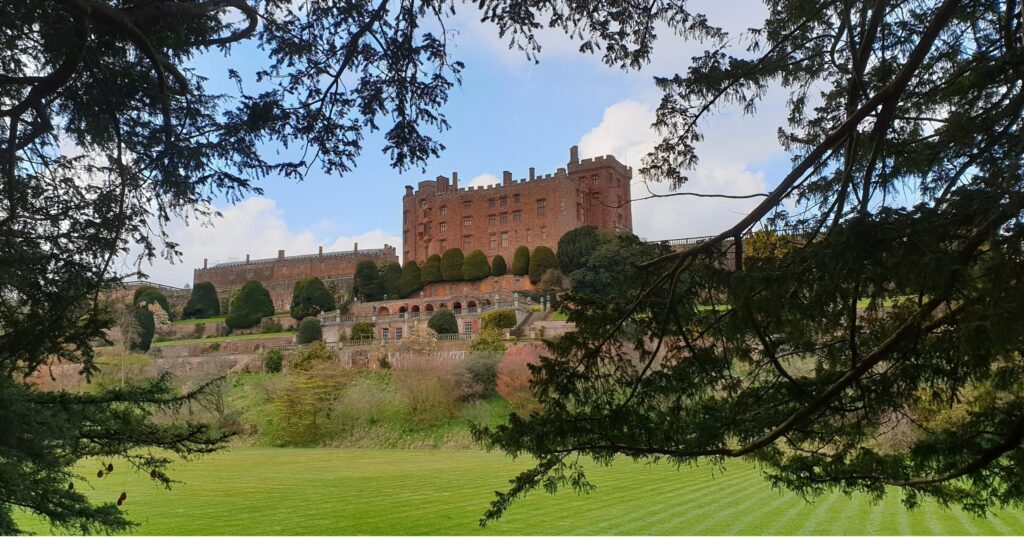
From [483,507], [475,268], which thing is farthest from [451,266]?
[483,507]

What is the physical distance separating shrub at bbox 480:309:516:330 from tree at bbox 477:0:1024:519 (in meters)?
28.2

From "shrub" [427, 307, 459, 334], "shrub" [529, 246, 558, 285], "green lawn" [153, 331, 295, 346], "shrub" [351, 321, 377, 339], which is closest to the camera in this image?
"shrub" [427, 307, 459, 334]

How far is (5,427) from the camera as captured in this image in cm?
338

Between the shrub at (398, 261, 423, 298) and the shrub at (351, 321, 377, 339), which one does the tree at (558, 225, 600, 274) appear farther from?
the shrub at (351, 321, 377, 339)

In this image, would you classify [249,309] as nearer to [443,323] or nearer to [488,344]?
[443,323]

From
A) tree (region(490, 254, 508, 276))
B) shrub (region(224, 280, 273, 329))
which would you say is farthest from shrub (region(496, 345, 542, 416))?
shrub (region(224, 280, 273, 329))

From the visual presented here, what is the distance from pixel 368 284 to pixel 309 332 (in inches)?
412

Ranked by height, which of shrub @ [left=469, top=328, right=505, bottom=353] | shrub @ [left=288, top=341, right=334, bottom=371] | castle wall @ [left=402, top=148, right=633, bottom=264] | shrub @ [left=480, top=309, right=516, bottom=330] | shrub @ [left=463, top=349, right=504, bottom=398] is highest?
castle wall @ [left=402, top=148, right=633, bottom=264]

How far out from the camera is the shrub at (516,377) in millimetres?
20922

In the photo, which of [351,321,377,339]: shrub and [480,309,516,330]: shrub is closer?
[480,309,516,330]: shrub

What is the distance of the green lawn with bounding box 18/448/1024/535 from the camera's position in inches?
360

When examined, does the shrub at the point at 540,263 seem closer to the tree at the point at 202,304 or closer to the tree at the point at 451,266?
the tree at the point at 451,266

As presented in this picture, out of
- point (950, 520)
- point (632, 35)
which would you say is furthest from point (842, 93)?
point (950, 520)

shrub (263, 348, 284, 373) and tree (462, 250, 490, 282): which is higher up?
tree (462, 250, 490, 282)
